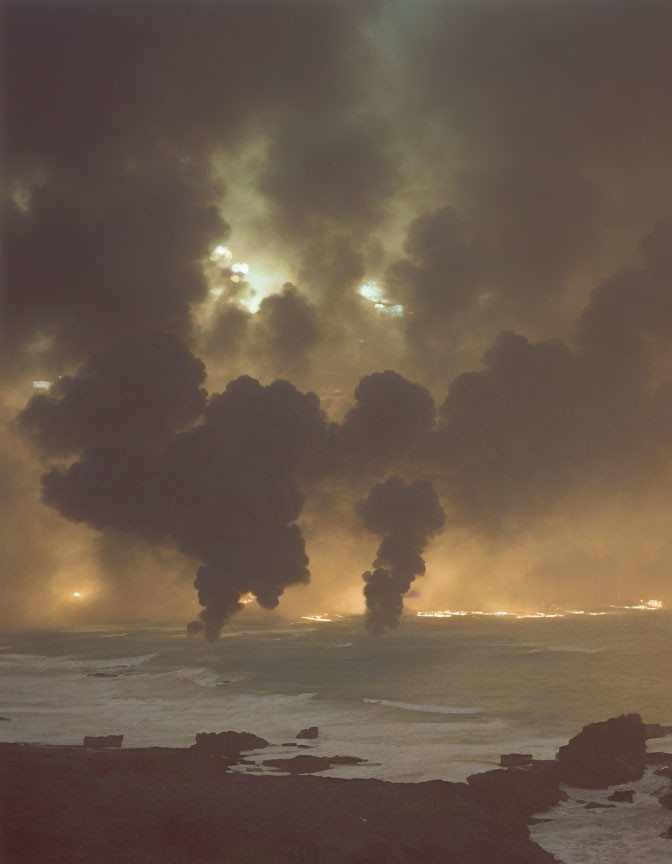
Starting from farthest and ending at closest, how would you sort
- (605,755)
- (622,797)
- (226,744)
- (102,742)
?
(226,744)
(102,742)
(605,755)
(622,797)

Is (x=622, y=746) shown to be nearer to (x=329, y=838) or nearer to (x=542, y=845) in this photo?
(x=542, y=845)

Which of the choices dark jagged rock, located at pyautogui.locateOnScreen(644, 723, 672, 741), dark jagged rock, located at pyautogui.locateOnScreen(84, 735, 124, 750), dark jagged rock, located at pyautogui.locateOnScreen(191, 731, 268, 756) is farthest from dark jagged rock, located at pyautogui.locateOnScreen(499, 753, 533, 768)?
dark jagged rock, located at pyautogui.locateOnScreen(84, 735, 124, 750)

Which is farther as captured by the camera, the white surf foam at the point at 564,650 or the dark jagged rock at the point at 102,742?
the white surf foam at the point at 564,650

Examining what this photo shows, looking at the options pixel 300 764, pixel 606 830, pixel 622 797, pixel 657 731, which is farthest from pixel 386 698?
pixel 606 830

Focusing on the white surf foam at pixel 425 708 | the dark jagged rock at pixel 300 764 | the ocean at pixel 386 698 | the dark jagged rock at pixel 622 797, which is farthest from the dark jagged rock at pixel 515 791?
the white surf foam at pixel 425 708

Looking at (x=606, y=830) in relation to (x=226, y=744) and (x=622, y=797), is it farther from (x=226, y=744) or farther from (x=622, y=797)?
(x=226, y=744)

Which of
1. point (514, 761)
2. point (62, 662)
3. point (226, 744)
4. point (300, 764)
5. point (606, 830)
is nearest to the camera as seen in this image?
point (606, 830)

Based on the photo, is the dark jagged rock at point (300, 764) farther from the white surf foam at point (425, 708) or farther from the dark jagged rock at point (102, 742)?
the white surf foam at point (425, 708)

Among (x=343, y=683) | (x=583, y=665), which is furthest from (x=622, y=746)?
Result: (x=583, y=665)
